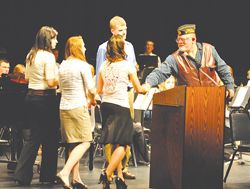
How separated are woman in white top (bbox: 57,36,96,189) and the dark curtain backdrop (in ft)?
24.1

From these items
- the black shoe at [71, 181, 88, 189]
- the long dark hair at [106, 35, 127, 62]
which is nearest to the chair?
the long dark hair at [106, 35, 127, 62]

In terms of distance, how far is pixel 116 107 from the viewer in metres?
5.77

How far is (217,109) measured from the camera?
198 inches

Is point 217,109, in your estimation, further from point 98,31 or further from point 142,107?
point 98,31

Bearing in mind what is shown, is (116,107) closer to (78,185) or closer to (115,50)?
(115,50)

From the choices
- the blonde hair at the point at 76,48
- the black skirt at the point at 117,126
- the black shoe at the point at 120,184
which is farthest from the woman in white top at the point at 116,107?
the blonde hair at the point at 76,48

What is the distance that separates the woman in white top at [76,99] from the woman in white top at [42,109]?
0.36m

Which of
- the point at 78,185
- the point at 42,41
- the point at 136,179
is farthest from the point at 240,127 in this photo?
the point at 42,41

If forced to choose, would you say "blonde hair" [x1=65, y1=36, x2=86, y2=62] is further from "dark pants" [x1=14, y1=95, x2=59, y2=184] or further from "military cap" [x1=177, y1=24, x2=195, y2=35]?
"military cap" [x1=177, y1=24, x2=195, y2=35]

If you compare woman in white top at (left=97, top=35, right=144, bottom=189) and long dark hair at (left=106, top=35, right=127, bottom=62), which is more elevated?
long dark hair at (left=106, top=35, right=127, bottom=62)

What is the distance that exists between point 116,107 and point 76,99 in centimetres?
41

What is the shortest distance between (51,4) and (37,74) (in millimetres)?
7407

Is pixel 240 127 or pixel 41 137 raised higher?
pixel 240 127

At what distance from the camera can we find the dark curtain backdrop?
1340 cm
